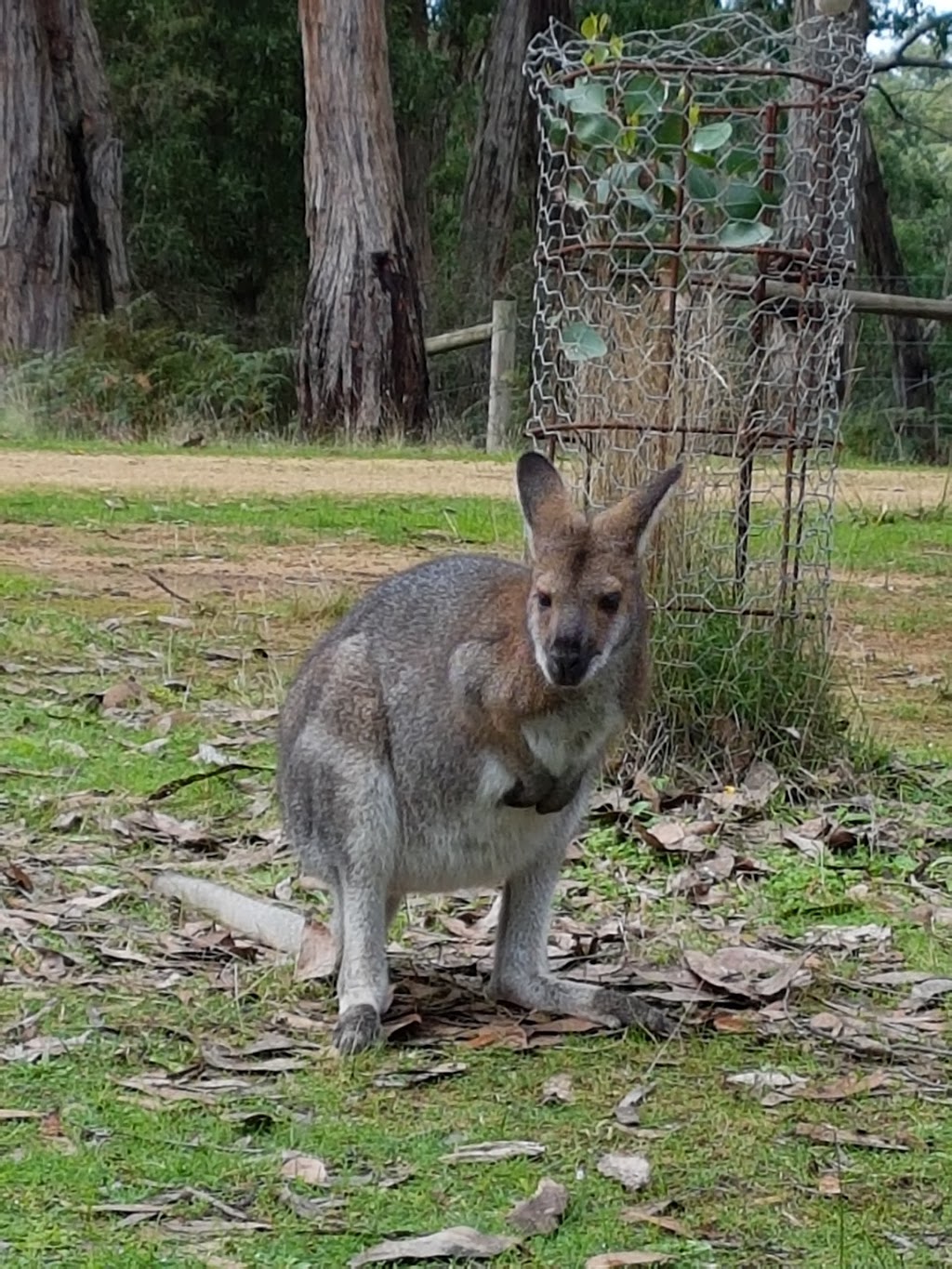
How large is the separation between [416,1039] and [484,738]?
522 mm

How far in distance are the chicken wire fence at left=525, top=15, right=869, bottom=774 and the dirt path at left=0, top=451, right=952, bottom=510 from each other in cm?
469

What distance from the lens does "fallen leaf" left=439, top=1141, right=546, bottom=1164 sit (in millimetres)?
2904

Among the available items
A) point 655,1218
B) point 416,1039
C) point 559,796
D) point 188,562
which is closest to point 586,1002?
point 416,1039

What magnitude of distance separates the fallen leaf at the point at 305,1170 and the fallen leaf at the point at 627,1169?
0.38 meters

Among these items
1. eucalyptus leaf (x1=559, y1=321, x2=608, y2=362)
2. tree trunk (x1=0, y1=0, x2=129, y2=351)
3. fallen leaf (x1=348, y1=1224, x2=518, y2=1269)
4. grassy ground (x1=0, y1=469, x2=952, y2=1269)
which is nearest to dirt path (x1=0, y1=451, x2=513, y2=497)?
grassy ground (x1=0, y1=469, x2=952, y2=1269)

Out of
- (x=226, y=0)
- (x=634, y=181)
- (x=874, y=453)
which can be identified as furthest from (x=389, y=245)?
(x=634, y=181)

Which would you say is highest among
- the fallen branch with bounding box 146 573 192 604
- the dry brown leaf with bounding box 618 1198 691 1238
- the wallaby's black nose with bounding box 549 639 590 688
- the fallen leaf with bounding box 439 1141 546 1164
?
the wallaby's black nose with bounding box 549 639 590 688

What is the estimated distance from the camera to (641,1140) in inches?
119

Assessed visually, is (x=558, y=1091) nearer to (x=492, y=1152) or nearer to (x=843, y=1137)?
(x=492, y=1152)

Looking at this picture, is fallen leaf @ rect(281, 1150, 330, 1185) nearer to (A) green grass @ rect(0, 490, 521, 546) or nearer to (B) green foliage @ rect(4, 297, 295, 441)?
(A) green grass @ rect(0, 490, 521, 546)

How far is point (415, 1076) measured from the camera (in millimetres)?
3297

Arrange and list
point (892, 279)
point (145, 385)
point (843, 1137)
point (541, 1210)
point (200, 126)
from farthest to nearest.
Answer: point (200, 126), point (892, 279), point (145, 385), point (843, 1137), point (541, 1210)

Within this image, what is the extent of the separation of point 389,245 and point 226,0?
8920mm

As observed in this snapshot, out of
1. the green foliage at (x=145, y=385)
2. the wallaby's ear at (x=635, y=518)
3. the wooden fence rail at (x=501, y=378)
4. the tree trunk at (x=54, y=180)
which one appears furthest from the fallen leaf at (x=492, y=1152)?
the tree trunk at (x=54, y=180)
